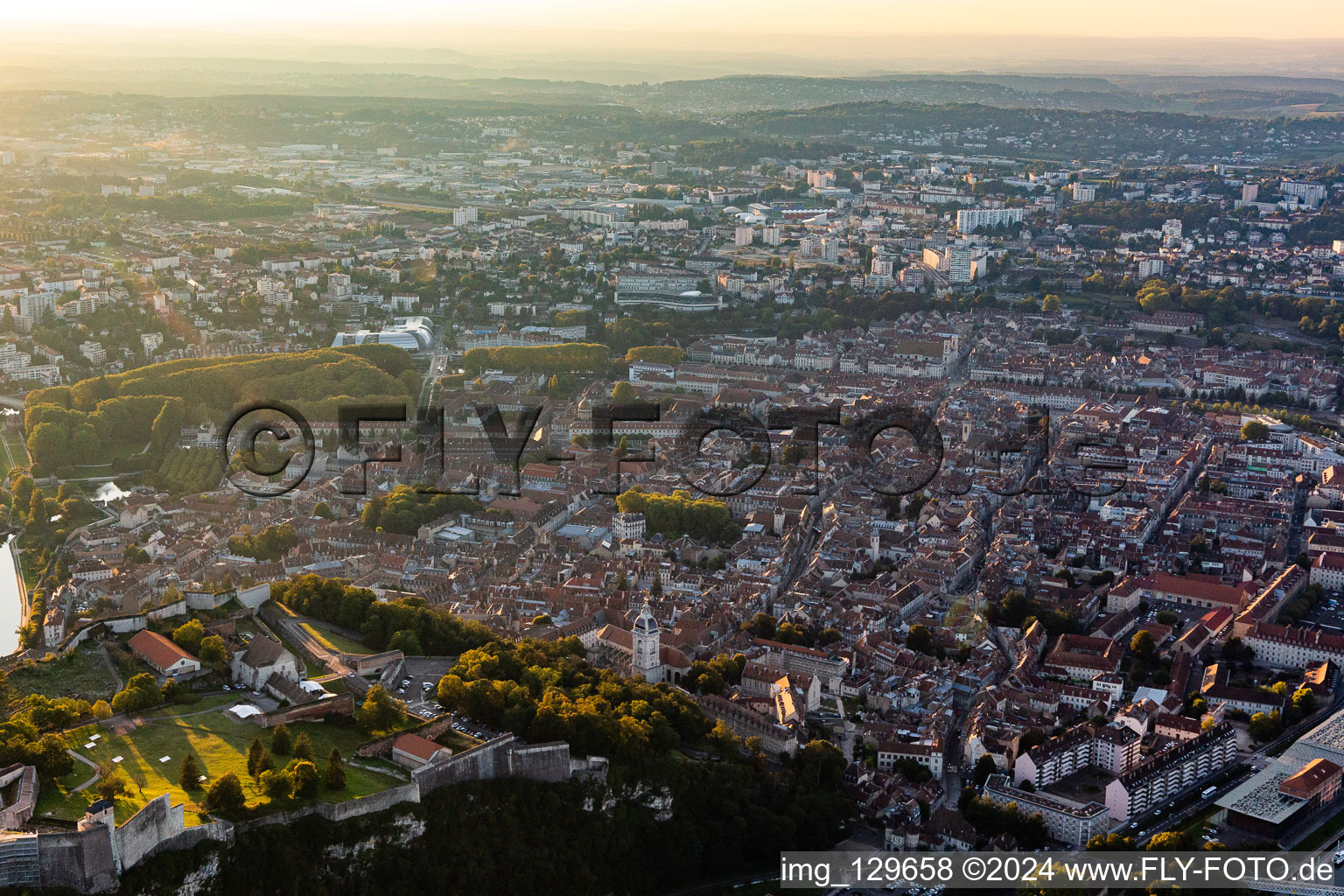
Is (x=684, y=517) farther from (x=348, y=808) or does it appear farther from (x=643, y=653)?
(x=348, y=808)

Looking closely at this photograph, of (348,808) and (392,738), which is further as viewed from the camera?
(392,738)

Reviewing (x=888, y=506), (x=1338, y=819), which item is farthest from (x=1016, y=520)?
(x=1338, y=819)

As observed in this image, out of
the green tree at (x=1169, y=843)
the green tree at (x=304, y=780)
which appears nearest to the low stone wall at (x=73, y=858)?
the green tree at (x=304, y=780)

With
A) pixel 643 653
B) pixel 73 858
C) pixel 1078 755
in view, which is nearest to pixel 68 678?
pixel 73 858

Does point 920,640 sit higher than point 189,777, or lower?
lower

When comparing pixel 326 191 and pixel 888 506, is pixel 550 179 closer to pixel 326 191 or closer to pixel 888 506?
pixel 326 191

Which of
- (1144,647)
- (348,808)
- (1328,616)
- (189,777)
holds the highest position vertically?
(189,777)
